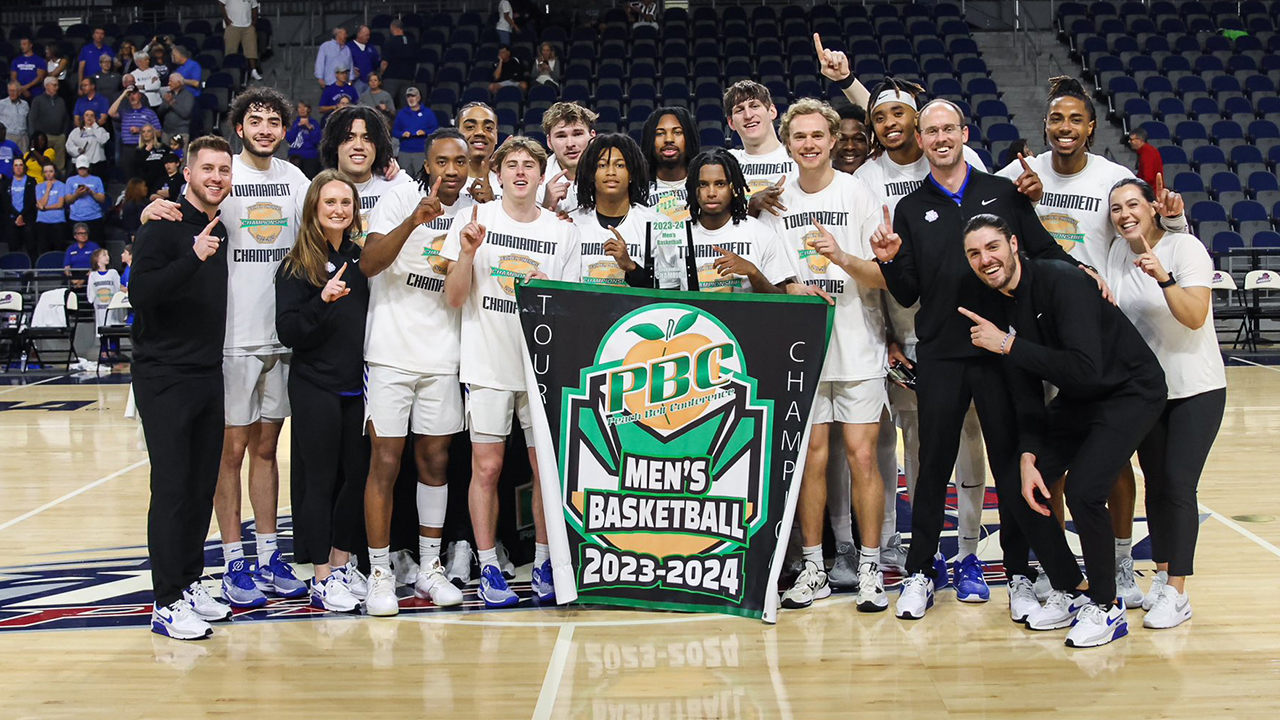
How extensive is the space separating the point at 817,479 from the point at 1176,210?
5.41 ft

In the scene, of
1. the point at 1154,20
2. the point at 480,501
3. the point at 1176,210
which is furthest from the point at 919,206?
the point at 1154,20

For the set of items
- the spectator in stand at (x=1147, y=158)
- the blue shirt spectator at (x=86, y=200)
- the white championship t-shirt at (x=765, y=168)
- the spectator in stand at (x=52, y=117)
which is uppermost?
the spectator in stand at (x=52, y=117)

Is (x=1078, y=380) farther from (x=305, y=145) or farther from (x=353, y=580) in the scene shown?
(x=305, y=145)

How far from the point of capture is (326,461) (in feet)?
15.5

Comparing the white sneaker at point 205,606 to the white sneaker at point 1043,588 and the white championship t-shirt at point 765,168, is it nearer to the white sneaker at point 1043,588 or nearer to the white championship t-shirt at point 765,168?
the white championship t-shirt at point 765,168

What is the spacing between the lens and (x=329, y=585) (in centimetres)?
474

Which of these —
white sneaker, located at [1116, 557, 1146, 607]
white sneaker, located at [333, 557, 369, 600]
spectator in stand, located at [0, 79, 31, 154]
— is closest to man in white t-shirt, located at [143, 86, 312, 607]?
white sneaker, located at [333, 557, 369, 600]

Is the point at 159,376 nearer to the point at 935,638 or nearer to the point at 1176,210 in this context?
the point at 935,638

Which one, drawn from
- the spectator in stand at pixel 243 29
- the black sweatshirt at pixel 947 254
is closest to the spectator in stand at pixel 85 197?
the spectator in stand at pixel 243 29

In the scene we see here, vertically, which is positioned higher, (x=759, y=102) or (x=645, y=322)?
(x=759, y=102)

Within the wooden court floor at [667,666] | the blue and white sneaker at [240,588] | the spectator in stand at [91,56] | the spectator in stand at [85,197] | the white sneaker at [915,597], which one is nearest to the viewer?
the wooden court floor at [667,666]

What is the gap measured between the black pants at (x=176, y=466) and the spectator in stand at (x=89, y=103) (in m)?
12.3

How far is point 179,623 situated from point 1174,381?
372 cm

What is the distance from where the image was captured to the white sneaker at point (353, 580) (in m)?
4.78
